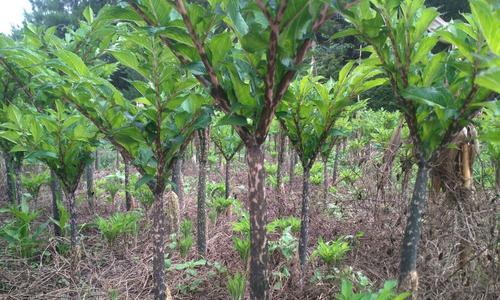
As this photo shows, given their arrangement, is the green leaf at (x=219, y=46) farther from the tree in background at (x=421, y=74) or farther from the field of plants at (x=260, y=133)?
the tree in background at (x=421, y=74)

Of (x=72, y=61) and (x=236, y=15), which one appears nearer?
(x=236, y=15)

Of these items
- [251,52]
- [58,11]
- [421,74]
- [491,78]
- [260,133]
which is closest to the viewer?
[491,78]

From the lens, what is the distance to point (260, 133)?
158 centimetres

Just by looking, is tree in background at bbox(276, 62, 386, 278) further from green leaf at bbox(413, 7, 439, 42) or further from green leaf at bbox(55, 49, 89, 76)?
green leaf at bbox(55, 49, 89, 76)

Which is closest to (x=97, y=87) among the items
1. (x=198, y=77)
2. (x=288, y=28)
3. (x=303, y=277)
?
(x=198, y=77)

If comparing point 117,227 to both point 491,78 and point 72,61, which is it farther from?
point 491,78

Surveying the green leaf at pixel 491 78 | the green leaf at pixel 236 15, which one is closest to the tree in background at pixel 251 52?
the green leaf at pixel 236 15

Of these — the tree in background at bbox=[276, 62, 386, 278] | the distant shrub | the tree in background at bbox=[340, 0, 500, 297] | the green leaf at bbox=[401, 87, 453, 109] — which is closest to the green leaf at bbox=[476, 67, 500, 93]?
the tree in background at bbox=[340, 0, 500, 297]

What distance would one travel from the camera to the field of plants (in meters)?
1.39

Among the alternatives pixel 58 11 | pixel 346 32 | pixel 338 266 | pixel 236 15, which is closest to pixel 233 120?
pixel 236 15

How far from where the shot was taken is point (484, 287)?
2303mm

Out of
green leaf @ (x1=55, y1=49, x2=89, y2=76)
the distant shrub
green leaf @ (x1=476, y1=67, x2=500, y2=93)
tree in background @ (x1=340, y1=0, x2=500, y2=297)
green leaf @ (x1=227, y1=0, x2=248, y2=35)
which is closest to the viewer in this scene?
green leaf @ (x1=476, y1=67, x2=500, y2=93)

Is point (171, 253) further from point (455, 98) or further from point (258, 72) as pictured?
point (455, 98)

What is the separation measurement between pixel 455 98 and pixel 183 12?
1.33 metres
